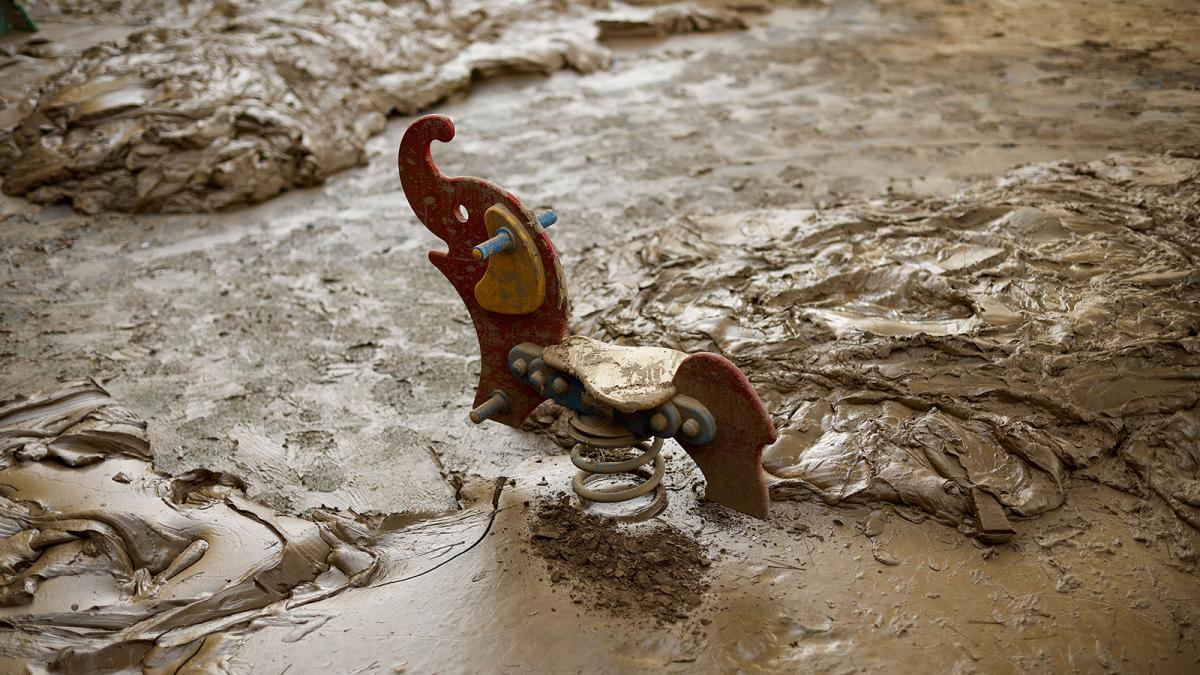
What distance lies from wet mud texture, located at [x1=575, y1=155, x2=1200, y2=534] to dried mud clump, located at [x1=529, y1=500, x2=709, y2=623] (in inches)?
13.8

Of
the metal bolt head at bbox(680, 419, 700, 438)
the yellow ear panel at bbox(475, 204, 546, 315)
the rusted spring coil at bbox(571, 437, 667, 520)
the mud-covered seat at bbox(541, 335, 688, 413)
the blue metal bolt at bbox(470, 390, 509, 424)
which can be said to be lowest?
the rusted spring coil at bbox(571, 437, 667, 520)

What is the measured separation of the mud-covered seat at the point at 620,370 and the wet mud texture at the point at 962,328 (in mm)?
435

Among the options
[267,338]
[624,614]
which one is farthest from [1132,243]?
[267,338]

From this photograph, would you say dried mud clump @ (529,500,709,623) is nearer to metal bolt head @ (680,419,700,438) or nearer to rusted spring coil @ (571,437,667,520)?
rusted spring coil @ (571,437,667,520)

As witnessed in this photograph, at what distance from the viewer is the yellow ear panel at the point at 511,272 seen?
1.89 meters

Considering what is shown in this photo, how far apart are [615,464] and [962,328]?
1.16 meters

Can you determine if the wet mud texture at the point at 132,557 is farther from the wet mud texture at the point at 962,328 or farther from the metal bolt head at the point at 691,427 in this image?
the wet mud texture at the point at 962,328

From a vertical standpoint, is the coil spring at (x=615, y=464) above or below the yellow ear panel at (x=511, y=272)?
below

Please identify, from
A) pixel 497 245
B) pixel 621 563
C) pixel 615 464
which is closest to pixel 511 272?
pixel 497 245

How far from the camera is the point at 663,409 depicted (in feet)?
6.03

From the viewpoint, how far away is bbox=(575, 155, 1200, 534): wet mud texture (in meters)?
2.04

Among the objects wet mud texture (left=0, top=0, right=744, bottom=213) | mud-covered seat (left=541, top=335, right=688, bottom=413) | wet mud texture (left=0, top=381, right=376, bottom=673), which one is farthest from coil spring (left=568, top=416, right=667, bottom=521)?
wet mud texture (left=0, top=0, right=744, bottom=213)

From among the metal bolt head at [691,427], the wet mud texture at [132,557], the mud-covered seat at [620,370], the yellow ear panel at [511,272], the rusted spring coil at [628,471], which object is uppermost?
the yellow ear panel at [511,272]

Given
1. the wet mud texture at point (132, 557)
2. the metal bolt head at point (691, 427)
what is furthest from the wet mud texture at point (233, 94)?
the metal bolt head at point (691, 427)
